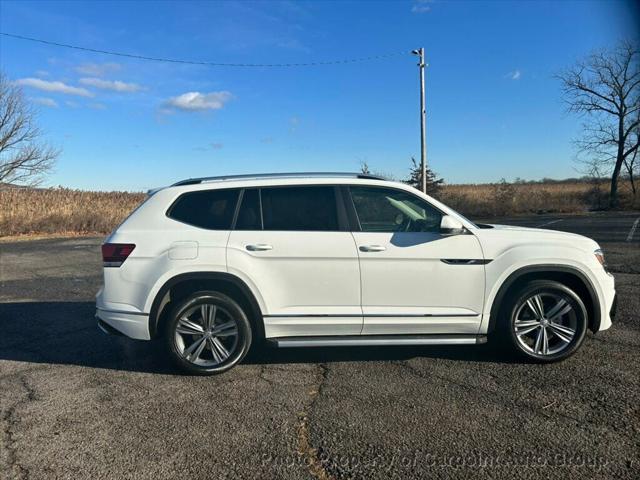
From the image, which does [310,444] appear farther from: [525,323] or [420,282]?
[525,323]

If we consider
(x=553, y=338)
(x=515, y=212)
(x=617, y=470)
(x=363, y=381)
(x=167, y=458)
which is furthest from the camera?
(x=515, y=212)

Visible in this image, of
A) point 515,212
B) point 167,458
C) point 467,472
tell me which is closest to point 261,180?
point 167,458

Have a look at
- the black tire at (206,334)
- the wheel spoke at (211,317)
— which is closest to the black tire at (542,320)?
the black tire at (206,334)

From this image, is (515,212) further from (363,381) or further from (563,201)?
(363,381)

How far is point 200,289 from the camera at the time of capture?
4461 mm

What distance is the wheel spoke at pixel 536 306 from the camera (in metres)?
4.46

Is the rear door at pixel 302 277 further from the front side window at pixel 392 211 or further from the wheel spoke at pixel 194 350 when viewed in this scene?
the wheel spoke at pixel 194 350

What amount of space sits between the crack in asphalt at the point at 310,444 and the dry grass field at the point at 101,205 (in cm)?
2238

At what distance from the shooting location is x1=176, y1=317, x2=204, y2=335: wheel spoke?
4391mm

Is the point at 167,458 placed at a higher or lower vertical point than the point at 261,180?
lower

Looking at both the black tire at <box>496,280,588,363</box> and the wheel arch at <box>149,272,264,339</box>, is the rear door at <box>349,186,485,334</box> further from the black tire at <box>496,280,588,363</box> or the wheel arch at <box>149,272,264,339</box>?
the wheel arch at <box>149,272,264,339</box>

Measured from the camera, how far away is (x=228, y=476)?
9.34 ft

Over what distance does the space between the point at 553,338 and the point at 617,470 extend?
1856 mm

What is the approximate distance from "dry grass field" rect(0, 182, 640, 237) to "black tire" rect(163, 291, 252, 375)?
21253 mm
